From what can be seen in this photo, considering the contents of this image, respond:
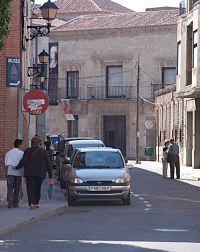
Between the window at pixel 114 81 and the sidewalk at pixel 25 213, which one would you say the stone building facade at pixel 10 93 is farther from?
the window at pixel 114 81

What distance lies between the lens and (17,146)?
19.6 m

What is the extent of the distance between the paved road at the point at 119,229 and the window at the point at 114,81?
141 feet

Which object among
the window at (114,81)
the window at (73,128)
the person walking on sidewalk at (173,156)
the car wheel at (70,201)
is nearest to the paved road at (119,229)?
the car wheel at (70,201)

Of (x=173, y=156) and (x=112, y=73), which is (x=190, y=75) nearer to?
(x=173, y=156)

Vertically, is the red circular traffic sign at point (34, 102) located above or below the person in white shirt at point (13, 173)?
above

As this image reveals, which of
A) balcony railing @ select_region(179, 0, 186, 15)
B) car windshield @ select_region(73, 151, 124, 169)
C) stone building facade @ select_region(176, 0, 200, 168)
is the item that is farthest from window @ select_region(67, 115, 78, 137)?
car windshield @ select_region(73, 151, 124, 169)

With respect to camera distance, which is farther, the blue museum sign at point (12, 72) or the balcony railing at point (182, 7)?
the balcony railing at point (182, 7)

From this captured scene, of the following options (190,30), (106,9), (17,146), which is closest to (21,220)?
(17,146)

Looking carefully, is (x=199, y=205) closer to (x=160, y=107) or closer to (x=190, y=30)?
(x=190, y=30)

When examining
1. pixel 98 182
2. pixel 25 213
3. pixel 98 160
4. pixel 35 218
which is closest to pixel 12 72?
pixel 98 182

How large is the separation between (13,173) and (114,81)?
159 feet

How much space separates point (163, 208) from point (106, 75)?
155ft

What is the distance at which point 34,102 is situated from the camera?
845 inches

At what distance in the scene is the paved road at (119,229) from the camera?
13469 millimetres
